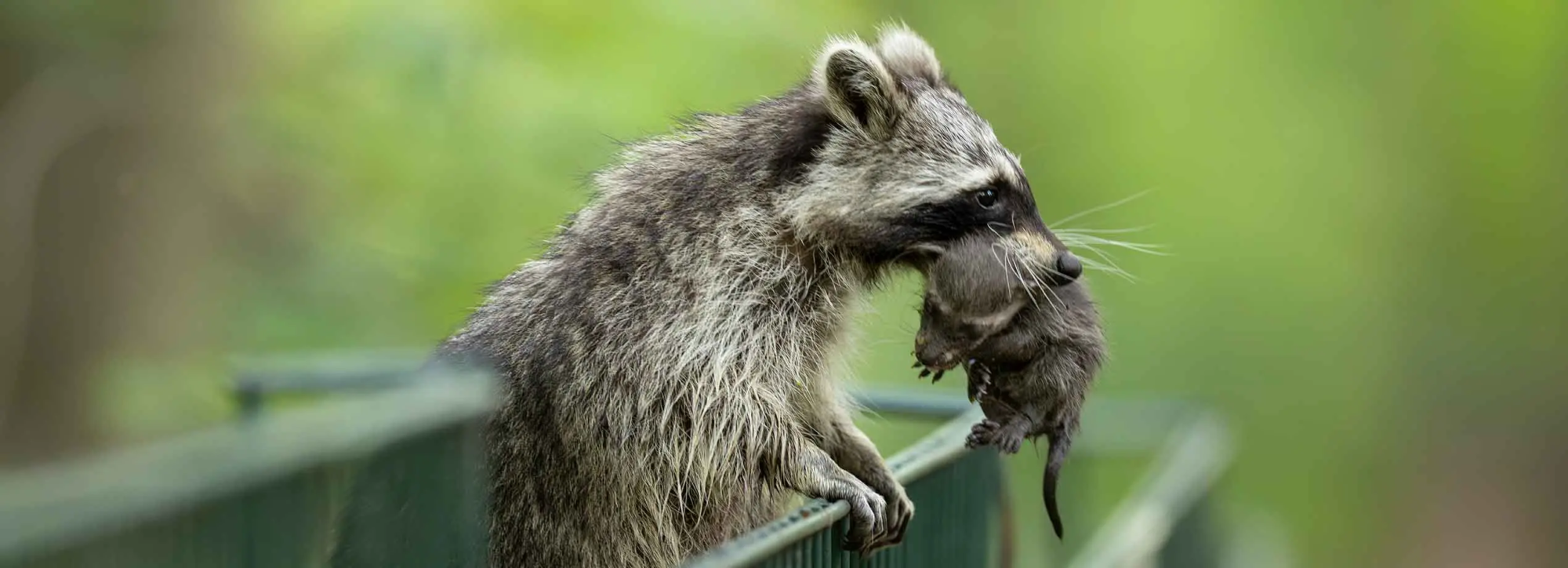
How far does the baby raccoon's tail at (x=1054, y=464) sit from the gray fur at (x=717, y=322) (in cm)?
35

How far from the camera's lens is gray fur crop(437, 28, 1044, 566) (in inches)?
104

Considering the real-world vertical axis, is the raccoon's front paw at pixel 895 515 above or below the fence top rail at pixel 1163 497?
above

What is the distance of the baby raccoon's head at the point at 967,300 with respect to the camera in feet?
8.19

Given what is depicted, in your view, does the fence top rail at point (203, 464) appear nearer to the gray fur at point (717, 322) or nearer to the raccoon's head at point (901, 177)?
the gray fur at point (717, 322)

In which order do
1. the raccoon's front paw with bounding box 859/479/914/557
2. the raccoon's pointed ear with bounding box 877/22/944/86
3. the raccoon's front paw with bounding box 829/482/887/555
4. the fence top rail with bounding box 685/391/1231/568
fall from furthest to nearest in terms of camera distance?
1. the raccoon's pointed ear with bounding box 877/22/944/86
2. the raccoon's front paw with bounding box 859/479/914/557
3. the raccoon's front paw with bounding box 829/482/887/555
4. the fence top rail with bounding box 685/391/1231/568

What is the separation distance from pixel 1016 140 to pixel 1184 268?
1.11 m

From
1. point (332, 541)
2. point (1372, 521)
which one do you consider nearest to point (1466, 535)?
point (1372, 521)

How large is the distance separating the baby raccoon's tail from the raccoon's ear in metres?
0.67

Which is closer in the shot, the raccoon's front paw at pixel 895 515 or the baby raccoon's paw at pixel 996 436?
the raccoon's front paw at pixel 895 515

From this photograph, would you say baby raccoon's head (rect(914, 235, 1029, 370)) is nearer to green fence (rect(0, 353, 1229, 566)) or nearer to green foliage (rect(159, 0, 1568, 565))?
green fence (rect(0, 353, 1229, 566))

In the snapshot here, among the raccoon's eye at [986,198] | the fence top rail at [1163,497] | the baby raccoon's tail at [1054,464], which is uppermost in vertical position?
the raccoon's eye at [986,198]

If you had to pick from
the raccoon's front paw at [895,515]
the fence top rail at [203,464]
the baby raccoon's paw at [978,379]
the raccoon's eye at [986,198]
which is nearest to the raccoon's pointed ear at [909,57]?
the raccoon's eye at [986,198]

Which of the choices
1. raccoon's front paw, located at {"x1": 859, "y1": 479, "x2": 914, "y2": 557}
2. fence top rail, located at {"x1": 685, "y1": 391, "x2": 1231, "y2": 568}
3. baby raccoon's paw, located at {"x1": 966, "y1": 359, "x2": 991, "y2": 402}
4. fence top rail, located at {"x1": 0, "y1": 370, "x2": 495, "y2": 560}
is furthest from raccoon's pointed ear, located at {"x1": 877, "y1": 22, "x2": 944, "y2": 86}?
fence top rail, located at {"x1": 0, "y1": 370, "x2": 495, "y2": 560}

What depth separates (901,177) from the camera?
2674 mm
